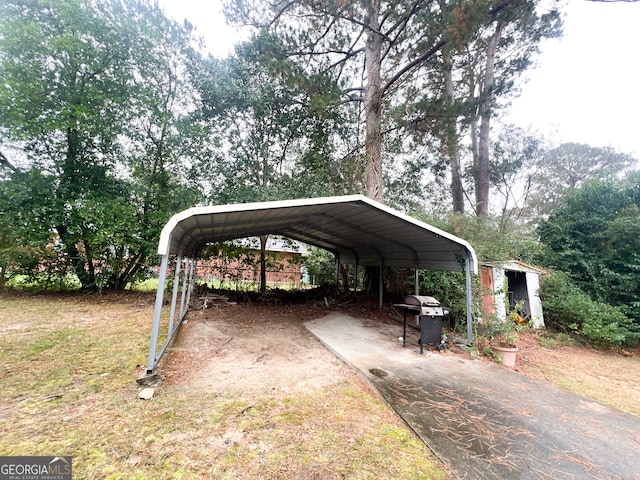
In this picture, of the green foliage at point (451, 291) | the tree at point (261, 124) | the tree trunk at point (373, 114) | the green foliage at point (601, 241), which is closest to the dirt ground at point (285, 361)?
the green foliage at point (451, 291)

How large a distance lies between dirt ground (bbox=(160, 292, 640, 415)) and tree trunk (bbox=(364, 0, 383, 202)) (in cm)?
418

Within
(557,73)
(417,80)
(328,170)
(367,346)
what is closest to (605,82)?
(557,73)

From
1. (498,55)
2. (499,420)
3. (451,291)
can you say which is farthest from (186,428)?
(498,55)

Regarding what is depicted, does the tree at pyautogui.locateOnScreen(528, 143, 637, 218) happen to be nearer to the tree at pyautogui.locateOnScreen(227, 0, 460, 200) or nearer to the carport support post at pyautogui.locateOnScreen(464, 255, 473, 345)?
the tree at pyautogui.locateOnScreen(227, 0, 460, 200)

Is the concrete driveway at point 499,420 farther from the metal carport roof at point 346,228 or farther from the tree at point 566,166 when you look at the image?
the tree at point 566,166

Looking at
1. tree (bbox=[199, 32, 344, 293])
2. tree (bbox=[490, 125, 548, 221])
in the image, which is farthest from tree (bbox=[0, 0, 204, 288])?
tree (bbox=[490, 125, 548, 221])

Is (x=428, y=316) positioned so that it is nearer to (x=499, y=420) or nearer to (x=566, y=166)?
(x=499, y=420)

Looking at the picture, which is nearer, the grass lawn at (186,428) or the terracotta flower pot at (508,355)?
the grass lawn at (186,428)

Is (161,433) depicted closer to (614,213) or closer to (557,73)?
(614,213)

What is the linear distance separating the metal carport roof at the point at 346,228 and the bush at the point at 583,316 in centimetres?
460

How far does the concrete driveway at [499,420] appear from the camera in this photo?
84.5 inches

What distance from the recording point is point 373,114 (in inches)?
337

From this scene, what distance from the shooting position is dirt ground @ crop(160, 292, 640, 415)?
138 inches

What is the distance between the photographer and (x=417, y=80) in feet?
32.2
